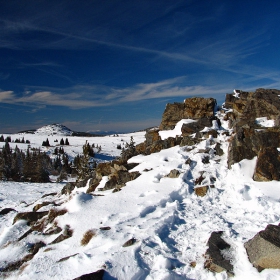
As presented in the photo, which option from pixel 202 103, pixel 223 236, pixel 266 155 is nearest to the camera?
pixel 223 236

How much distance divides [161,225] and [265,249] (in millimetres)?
4313

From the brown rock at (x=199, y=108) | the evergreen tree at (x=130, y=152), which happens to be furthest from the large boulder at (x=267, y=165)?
the brown rock at (x=199, y=108)

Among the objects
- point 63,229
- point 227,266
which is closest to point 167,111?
point 63,229

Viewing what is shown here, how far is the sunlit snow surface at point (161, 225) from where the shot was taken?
771cm

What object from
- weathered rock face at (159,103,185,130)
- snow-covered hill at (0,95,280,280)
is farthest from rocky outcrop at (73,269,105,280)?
weathered rock face at (159,103,185,130)

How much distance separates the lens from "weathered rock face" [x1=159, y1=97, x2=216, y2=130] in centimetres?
2781

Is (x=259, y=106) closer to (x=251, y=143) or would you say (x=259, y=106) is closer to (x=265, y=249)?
(x=251, y=143)

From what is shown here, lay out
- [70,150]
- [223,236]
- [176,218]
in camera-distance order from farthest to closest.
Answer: [70,150]
[176,218]
[223,236]

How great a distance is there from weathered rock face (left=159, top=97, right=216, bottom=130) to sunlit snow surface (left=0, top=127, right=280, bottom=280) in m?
11.4

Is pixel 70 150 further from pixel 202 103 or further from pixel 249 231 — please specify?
pixel 249 231

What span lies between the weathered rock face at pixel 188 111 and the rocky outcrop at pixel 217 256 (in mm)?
19669

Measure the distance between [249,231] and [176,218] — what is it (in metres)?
3.31

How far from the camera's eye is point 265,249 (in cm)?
720

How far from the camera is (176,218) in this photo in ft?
36.4
